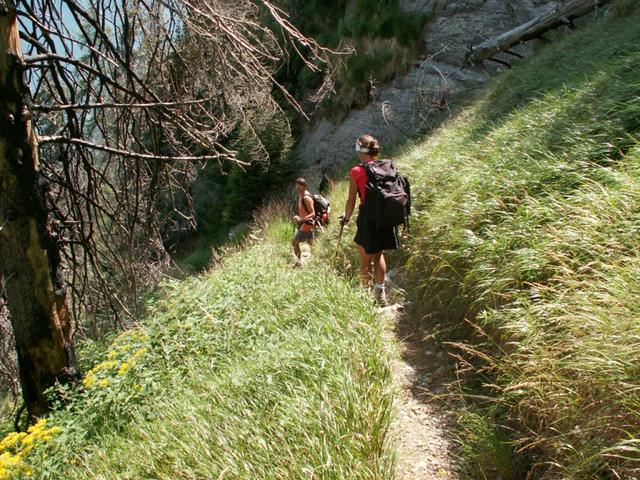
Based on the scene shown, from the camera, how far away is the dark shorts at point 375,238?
480 centimetres

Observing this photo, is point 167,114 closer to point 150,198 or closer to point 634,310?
point 150,198

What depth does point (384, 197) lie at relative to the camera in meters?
4.53

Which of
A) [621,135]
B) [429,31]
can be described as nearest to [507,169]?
[621,135]

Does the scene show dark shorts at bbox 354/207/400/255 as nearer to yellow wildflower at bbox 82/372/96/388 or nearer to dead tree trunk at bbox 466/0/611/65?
yellow wildflower at bbox 82/372/96/388

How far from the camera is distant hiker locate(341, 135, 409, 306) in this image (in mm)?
4566

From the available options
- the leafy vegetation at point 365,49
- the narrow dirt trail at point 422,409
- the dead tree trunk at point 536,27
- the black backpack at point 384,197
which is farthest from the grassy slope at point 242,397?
the leafy vegetation at point 365,49

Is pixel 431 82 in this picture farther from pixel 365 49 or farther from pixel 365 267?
pixel 365 267

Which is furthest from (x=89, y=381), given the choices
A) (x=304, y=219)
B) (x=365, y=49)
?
(x=365, y=49)

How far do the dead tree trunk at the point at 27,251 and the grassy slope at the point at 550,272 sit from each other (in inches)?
115

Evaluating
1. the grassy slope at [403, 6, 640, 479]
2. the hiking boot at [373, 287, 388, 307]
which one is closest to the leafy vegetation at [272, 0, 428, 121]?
the grassy slope at [403, 6, 640, 479]

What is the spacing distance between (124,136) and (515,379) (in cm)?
344

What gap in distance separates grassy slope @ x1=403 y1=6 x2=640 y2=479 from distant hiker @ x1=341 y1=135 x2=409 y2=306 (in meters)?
0.45

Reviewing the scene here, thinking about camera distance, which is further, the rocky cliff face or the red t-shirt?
the rocky cliff face

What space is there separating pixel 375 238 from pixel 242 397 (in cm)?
249
